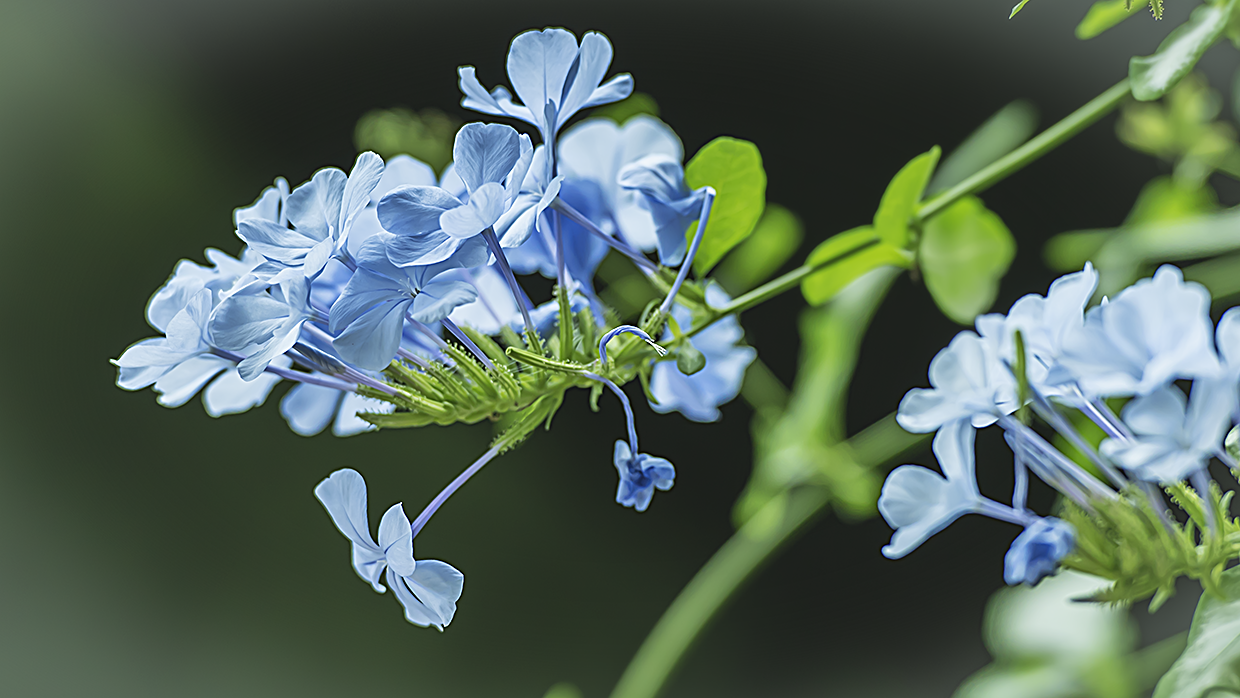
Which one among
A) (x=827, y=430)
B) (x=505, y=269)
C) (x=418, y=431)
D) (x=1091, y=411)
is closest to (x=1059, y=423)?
(x=1091, y=411)

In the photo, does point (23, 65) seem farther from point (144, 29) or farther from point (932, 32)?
point (932, 32)

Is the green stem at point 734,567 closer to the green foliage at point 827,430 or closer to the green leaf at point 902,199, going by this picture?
the green foliage at point 827,430

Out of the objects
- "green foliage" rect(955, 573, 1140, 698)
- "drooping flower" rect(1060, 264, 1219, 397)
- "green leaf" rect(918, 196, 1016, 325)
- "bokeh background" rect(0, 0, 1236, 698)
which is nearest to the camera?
"drooping flower" rect(1060, 264, 1219, 397)

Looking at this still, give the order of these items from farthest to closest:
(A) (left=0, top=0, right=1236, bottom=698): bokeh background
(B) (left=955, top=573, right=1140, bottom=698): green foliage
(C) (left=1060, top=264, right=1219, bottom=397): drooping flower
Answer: (A) (left=0, top=0, right=1236, bottom=698): bokeh background < (B) (left=955, top=573, right=1140, bottom=698): green foliage < (C) (left=1060, top=264, right=1219, bottom=397): drooping flower

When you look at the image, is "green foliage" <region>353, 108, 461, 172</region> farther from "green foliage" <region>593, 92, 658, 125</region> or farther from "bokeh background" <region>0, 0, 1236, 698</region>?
"bokeh background" <region>0, 0, 1236, 698</region>

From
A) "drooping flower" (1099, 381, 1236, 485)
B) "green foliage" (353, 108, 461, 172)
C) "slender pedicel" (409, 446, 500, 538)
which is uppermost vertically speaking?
"green foliage" (353, 108, 461, 172)

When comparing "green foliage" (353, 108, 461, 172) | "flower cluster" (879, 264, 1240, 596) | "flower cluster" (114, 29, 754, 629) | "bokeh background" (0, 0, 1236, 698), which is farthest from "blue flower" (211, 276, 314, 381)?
"bokeh background" (0, 0, 1236, 698)
